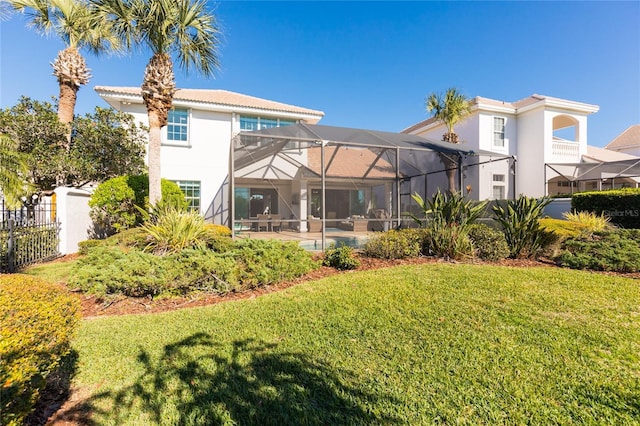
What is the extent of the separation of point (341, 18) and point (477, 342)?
1349cm

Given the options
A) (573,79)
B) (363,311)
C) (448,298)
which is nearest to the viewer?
(363,311)

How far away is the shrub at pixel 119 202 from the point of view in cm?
995

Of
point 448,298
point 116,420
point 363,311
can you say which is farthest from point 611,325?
point 116,420

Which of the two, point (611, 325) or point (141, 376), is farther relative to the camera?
point (611, 325)

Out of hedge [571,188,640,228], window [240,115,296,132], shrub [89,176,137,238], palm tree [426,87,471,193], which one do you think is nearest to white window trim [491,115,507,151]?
palm tree [426,87,471,193]

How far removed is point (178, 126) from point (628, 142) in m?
39.5

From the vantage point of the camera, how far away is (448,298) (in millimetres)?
4625

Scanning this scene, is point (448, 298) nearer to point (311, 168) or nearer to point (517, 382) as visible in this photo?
point (517, 382)

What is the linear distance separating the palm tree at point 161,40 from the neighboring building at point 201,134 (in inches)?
180

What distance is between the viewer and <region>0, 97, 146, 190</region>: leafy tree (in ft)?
32.9

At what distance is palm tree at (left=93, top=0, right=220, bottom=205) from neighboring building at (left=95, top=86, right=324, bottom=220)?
15.0ft

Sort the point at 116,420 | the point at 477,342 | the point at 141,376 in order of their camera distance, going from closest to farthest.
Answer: the point at 116,420 → the point at 141,376 → the point at 477,342

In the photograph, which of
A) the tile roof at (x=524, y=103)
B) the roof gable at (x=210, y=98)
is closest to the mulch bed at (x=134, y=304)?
the roof gable at (x=210, y=98)

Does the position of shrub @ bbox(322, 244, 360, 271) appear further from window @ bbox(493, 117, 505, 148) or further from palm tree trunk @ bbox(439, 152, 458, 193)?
window @ bbox(493, 117, 505, 148)
